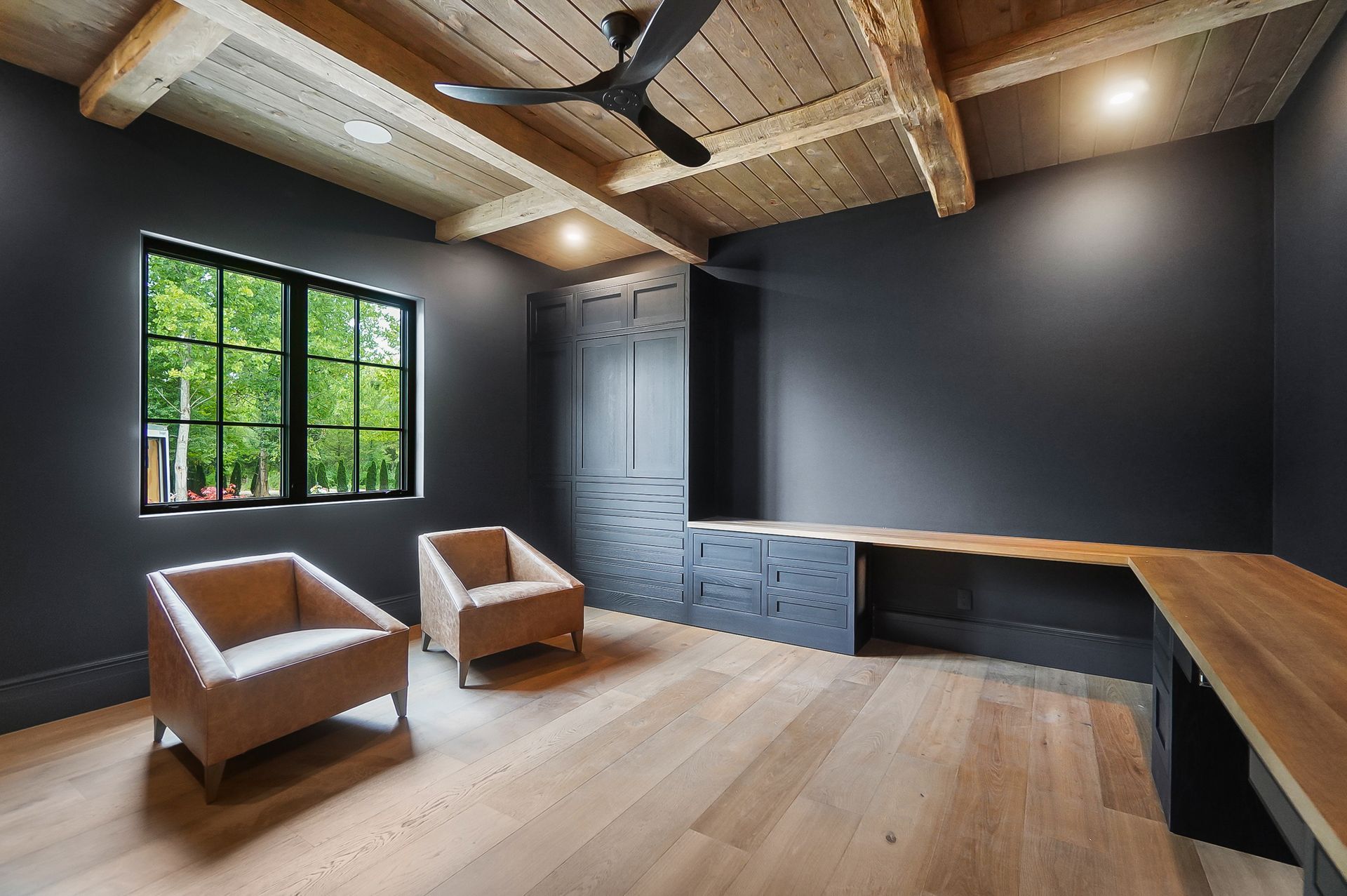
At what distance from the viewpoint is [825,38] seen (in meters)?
2.34

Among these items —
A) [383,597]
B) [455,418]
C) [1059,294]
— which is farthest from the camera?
[455,418]

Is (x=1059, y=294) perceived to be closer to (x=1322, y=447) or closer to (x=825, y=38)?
(x=1322, y=447)

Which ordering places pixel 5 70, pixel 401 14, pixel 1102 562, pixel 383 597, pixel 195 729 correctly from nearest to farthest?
pixel 195 729 → pixel 401 14 → pixel 5 70 → pixel 1102 562 → pixel 383 597

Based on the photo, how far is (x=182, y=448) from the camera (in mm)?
3184

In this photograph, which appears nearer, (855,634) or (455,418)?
(855,634)

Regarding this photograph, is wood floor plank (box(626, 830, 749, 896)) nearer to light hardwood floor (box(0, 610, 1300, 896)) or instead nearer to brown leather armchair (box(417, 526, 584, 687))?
light hardwood floor (box(0, 610, 1300, 896))

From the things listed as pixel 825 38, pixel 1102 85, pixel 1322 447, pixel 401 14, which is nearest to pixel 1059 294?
pixel 1102 85

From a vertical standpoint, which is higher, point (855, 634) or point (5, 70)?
point (5, 70)

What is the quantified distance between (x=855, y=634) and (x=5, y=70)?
15.4 feet

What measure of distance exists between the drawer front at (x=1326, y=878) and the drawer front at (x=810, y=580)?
263cm

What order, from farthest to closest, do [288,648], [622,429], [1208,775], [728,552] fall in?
1. [622,429]
2. [728,552]
3. [288,648]
4. [1208,775]

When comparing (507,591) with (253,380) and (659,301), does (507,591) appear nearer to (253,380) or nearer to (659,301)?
(253,380)

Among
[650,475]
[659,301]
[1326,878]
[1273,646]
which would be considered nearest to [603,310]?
[659,301]

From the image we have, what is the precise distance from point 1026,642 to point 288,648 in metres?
3.57
